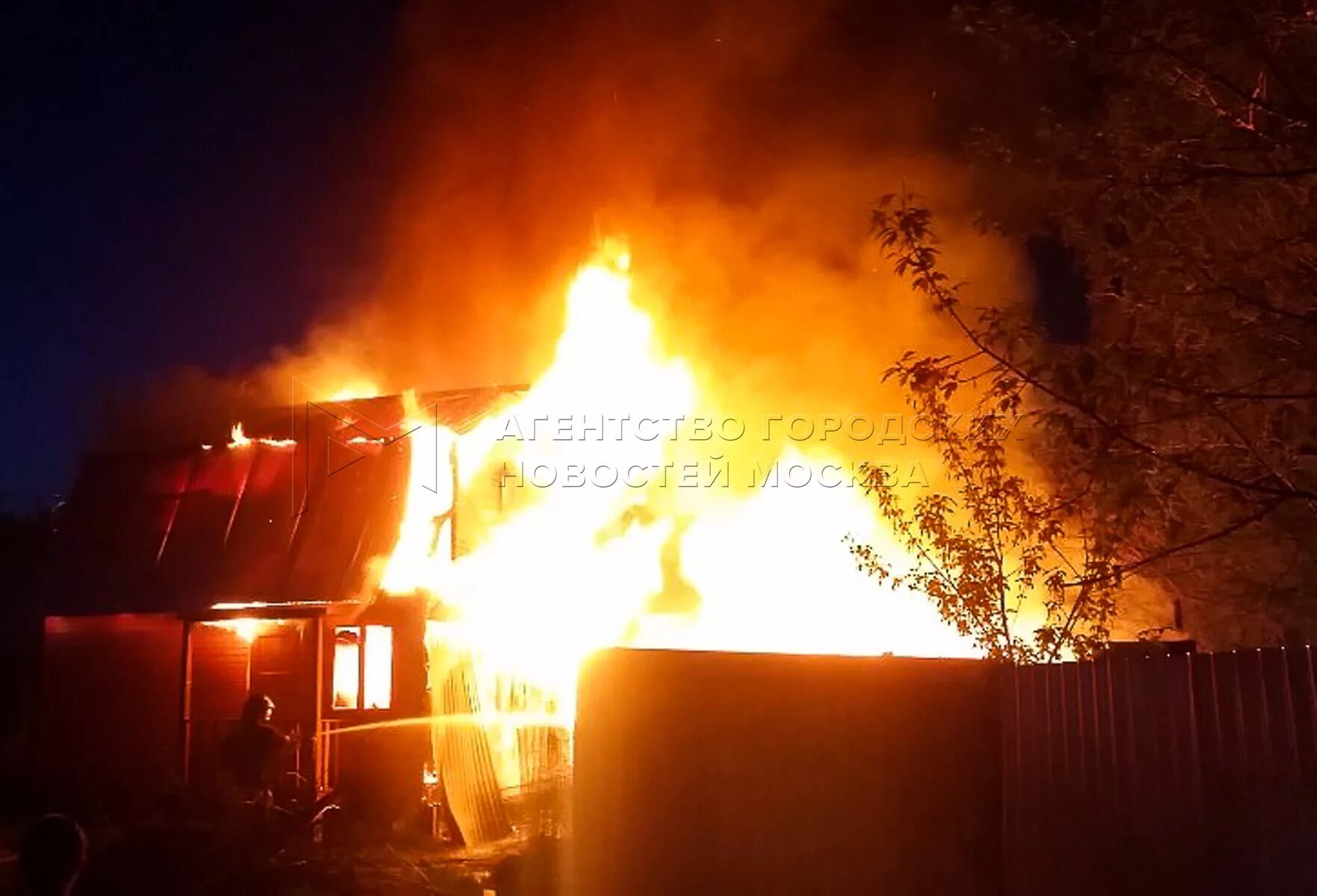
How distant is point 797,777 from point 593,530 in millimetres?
8246

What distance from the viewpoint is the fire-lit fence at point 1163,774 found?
14.8 feet

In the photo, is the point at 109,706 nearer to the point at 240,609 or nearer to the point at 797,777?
the point at 240,609

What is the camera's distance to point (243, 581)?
15.0m

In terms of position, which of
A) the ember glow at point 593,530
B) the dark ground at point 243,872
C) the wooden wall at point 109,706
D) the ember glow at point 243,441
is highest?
the ember glow at point 243,441

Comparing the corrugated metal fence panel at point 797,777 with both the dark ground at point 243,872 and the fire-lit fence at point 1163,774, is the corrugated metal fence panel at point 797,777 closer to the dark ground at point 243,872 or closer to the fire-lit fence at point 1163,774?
the fire-lit fence at point 1163,774

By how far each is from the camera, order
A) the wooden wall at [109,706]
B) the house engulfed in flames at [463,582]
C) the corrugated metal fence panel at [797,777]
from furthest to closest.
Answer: the wooden wall at [109,706] < the house engulfed in flames at [463,582] < the corrugated metal fence panel at [797,777]

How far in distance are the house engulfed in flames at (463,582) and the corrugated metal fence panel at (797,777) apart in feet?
19.0

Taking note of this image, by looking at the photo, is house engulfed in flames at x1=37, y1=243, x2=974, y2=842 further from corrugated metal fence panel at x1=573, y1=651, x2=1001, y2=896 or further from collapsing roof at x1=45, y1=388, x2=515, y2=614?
corrugated metal fence panel at x1=573, y1=651, x2=1001, y2=896

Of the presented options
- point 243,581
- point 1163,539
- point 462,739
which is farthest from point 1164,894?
point 243,581

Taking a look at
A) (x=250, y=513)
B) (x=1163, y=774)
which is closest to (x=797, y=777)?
(x=1163, y=774)

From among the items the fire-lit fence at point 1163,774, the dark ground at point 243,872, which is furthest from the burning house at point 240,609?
the fire-lit fence at point 1163,774

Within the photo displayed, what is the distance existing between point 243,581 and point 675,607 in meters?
5.76

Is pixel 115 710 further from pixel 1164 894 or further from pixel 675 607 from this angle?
pixel 1164 894

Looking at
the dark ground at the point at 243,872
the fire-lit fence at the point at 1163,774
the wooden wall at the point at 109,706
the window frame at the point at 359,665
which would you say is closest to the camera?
the fire-lit fence at the point at 1163,774
